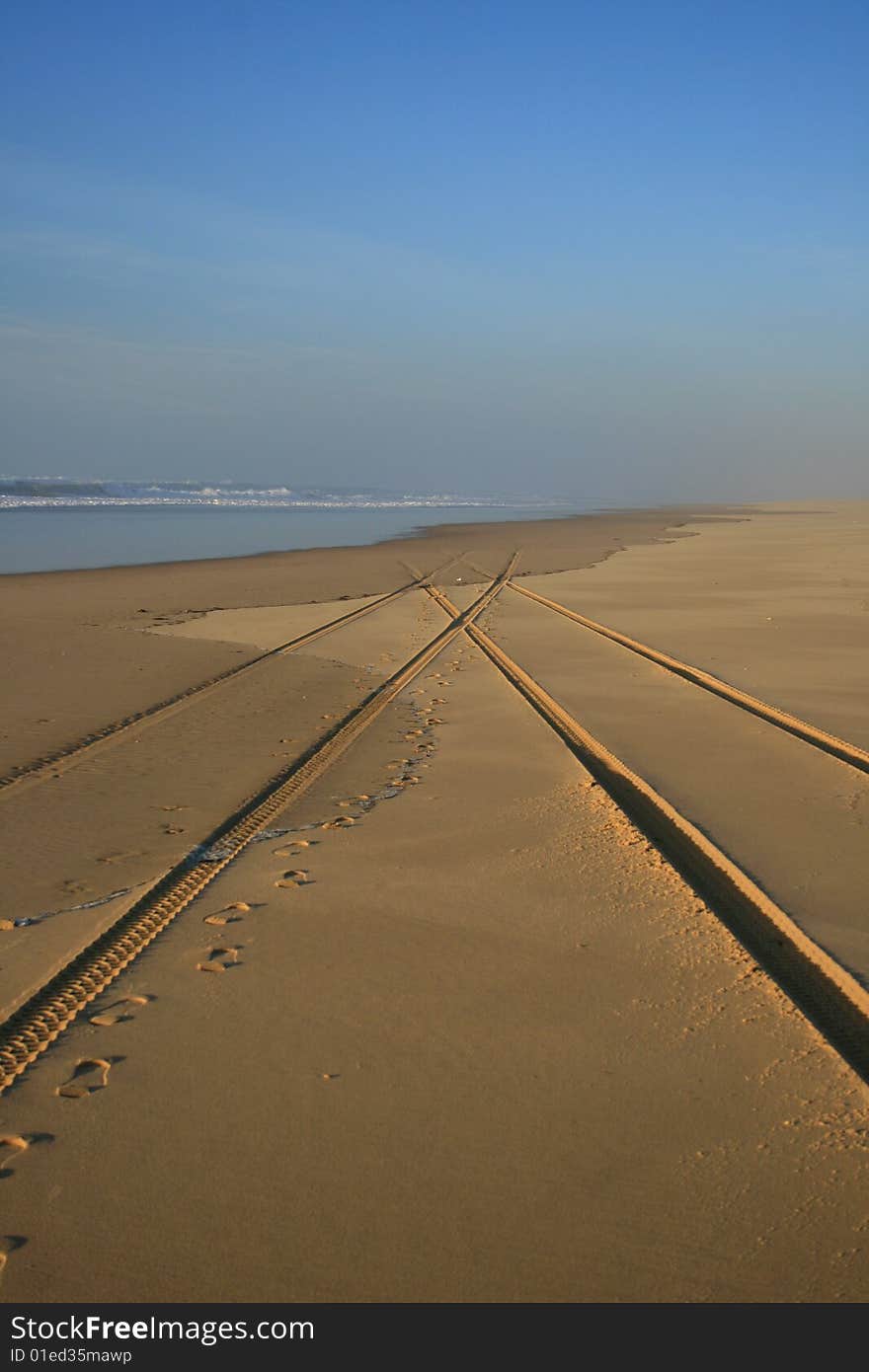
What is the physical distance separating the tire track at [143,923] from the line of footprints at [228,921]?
0.15 m

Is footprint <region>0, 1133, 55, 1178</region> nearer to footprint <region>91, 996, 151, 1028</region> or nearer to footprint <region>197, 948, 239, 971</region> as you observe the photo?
footprint <region>91, 996, 151, 1028</region>

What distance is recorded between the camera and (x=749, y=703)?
29.3 ft

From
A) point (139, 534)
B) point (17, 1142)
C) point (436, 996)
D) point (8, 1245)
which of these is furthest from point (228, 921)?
point (139, 534)

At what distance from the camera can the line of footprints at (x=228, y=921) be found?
9.61 feet

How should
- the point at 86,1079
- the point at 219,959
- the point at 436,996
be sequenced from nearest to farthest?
the point at 86,1079
the point at 436,996
the point at 219,959

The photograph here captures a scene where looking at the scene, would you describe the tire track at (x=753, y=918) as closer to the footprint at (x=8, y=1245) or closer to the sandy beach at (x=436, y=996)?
the sandy beach at (x=436, y=996)

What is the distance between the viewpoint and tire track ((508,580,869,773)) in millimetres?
7277

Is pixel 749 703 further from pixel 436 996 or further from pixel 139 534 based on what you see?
pixel 139 534

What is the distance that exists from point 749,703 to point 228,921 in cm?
555

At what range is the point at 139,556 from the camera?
25.5 metres

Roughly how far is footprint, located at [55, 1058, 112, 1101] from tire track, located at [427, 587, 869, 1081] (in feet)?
7.03

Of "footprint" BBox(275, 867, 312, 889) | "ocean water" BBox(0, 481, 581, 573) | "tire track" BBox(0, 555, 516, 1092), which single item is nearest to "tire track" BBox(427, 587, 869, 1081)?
"footprint" BBox(275, 867, 312, 889)

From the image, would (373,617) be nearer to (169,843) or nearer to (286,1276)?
(169,843)

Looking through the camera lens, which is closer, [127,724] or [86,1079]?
[86,1079]
